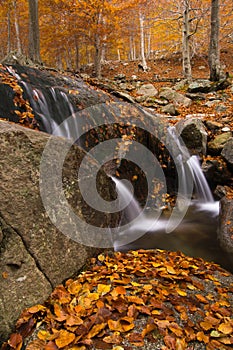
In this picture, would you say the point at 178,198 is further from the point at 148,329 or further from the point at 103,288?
the point at 148,329

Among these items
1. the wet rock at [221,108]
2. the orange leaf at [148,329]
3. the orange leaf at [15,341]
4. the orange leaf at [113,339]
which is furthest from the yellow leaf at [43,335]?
the wet rock at [221,108]

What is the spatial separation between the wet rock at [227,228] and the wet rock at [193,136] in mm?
2283

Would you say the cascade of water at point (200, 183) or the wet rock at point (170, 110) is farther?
the wet rock at point (170, 110)

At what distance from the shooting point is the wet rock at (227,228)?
4.39 metres

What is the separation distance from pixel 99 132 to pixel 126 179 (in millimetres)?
1338

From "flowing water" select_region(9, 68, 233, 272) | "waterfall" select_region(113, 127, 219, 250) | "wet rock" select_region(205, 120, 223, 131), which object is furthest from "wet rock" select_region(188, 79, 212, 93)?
"flowing water" select_region(9, 68, 233, 272)

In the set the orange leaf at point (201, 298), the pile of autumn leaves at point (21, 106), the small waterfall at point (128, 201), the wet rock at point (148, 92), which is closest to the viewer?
the orange leaf at point (201, 298)

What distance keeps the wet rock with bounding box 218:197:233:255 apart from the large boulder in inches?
118

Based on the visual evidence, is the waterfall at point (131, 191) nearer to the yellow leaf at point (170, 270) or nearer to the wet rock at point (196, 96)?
the yellow leaf at point (170, 270)

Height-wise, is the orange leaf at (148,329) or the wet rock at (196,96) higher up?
the wet rock at (196,96)

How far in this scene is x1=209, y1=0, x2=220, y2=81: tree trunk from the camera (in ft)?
37.0

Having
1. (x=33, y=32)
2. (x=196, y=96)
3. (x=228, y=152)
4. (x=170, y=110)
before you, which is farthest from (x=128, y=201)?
(x=33, y=32)

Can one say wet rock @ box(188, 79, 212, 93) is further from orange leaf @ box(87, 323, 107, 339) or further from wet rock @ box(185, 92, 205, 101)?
orange leaf @ box(87, 323, 107, 339)

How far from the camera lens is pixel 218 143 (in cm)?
722
